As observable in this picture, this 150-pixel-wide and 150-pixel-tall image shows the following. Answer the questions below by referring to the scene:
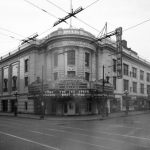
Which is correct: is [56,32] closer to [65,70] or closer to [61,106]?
[65,70]

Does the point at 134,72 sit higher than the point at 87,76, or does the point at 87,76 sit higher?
the point at 134,72

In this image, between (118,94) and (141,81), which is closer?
(118,94)

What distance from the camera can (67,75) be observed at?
32438mm

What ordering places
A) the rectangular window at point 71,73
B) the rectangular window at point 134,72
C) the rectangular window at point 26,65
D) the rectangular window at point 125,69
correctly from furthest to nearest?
the rectangular window at point 134,72 < the rectangular window at point 125,69 < the rectangular window at point 26,65 < the rectangular window at point 71,73

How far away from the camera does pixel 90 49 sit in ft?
113

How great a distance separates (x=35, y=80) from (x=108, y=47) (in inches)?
553

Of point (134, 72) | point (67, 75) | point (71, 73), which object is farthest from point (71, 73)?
point (134, 72)

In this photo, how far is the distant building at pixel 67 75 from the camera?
30.8 m

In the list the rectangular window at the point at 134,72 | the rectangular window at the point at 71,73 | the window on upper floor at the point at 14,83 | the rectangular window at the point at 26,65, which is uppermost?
the rectangular window at the point at 26,65

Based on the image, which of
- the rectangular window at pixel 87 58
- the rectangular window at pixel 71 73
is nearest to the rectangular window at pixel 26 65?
the rectangular window at pixel 71 73

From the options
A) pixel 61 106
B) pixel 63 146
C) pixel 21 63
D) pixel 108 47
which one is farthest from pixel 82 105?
pixel 63 146

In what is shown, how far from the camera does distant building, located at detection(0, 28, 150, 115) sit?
3076cm

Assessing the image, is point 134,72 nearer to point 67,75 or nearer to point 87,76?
point 87,76

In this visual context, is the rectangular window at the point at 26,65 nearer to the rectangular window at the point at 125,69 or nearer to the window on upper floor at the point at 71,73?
the window on upper floor at the point at 71,73
